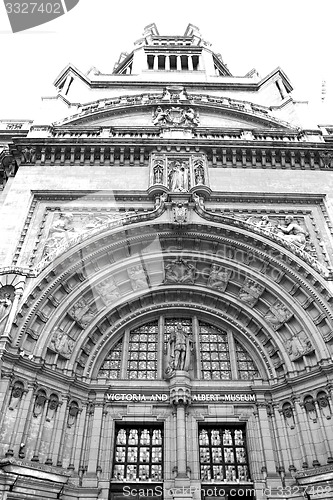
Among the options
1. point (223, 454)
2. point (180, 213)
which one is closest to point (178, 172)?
point (180, 213)

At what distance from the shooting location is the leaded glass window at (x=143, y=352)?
→ 15.9m

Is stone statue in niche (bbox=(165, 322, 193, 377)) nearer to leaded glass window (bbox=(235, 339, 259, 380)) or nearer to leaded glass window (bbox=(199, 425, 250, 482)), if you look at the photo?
leaded glass window (bbox=(235, 339, 259, 380))

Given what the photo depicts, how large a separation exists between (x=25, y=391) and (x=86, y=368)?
2.83m

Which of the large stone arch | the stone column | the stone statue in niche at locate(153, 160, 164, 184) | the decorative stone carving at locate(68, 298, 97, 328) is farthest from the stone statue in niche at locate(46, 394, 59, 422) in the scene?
the stone statue in niche at locate(153, 160, 164, 184)

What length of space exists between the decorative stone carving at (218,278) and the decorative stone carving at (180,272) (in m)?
0.79

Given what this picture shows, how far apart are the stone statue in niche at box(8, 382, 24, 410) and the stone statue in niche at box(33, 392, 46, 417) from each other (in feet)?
2.03

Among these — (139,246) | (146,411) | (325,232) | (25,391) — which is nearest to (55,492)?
(25,391)

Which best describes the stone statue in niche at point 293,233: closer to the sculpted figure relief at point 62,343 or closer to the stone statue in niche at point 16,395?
the sculpted figure relief at point 62,343

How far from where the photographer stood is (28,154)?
19.1 meters

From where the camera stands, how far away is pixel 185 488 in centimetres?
1287

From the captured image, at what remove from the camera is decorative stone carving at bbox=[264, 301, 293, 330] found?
1559 centimetres

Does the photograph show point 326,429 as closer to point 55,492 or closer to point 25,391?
point 55,492

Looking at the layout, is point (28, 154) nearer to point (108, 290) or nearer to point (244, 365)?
point (108, 290)

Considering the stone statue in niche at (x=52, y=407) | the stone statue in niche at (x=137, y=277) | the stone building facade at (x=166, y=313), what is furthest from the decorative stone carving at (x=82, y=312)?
the stone statue in niche at (x=52, y=407)
